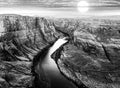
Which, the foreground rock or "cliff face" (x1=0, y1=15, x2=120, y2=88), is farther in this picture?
the foreground rock

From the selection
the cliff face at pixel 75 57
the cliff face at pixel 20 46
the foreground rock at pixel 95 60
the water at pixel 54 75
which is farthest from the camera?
the foreground rock at pixel 95 60

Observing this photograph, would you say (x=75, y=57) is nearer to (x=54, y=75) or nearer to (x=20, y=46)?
(x=54, y=75)

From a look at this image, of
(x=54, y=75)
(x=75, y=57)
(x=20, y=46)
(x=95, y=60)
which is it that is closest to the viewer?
(x=54, y=75)

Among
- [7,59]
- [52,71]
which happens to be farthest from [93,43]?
[7,59]

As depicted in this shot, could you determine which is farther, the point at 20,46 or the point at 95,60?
the point at 20,46

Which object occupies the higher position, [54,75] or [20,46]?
[20,46]

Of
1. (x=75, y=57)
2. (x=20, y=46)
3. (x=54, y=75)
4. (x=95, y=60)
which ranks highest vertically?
(x=95, y=60)

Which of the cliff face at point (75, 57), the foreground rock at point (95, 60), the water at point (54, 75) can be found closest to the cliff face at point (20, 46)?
the cliff face at point (75, 57)

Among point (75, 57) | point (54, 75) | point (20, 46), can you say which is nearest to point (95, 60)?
point (75, 57)

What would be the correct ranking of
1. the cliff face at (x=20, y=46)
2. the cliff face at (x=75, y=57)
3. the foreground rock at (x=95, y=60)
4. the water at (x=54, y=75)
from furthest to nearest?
the foreground rock at (x=95, y=60)
the cliff face at (x=75, y=57)
the cliff face at (x=20, y=46)
the water at (x=54, y=75)

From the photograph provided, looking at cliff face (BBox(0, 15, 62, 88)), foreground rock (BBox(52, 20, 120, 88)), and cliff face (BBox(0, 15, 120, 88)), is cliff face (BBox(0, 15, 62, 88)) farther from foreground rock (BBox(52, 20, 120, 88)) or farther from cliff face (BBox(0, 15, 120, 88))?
foreground rock (BBox(52, 20, 120, 88))

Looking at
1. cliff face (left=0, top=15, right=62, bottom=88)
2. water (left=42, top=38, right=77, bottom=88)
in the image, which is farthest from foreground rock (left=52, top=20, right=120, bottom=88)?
cliff face (left=0, top=15, right=62, bottom=88)

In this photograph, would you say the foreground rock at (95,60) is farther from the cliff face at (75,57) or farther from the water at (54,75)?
the water at (54,75)
